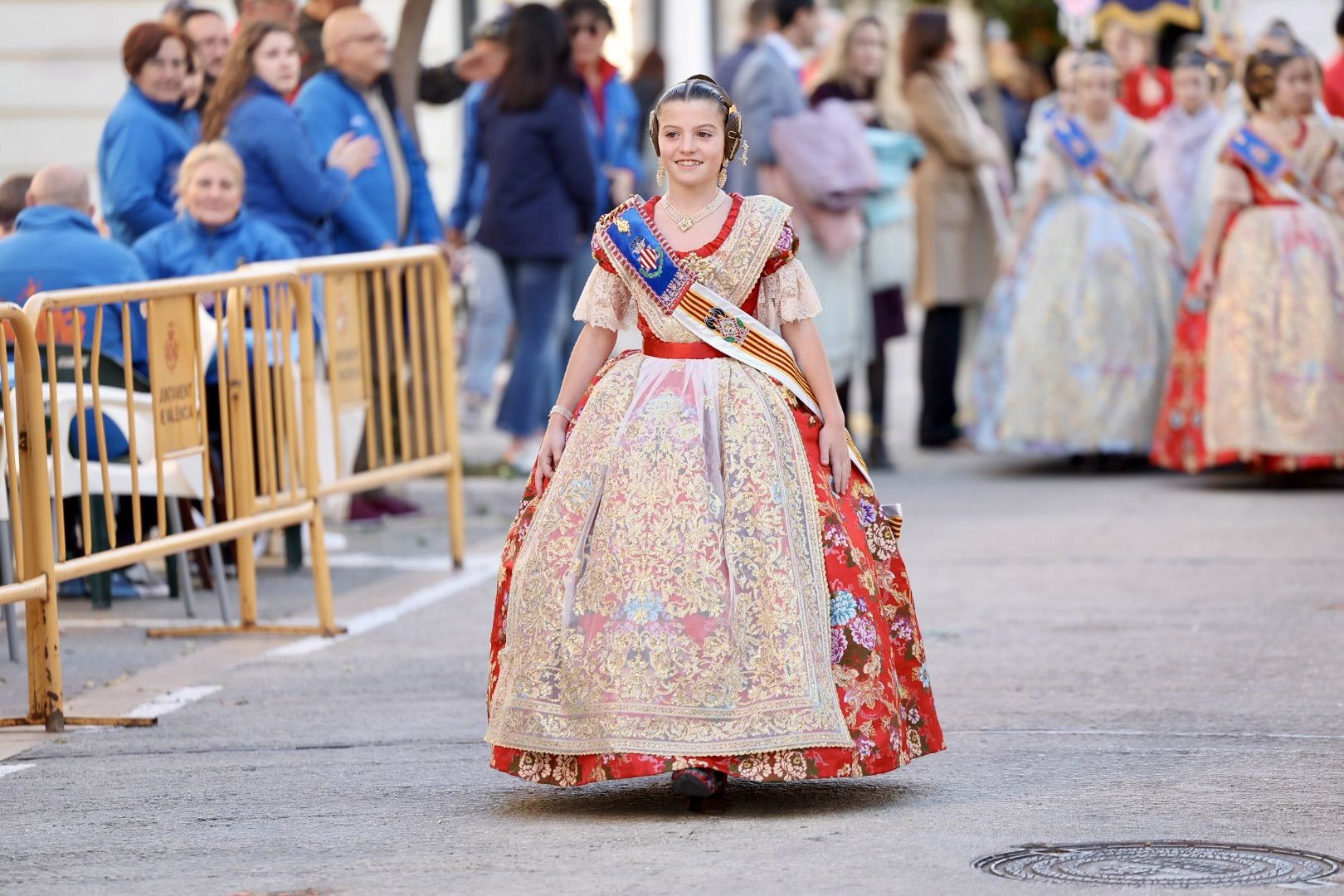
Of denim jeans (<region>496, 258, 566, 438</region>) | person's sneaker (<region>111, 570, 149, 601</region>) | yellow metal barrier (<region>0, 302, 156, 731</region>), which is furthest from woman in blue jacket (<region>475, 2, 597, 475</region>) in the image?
yellow metal barrier (<region>0, 302, 156, 731</region>)

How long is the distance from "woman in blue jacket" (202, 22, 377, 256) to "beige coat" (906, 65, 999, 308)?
15.0ft

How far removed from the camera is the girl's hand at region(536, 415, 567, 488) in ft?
18.8

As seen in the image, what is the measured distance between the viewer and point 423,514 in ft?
37.1

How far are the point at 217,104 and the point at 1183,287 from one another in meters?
5.07

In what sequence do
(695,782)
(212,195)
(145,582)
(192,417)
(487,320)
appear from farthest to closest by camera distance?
(487,320), (145,582), (212,195), (192,417), (695,782)

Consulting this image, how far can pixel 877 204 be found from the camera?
13055mm

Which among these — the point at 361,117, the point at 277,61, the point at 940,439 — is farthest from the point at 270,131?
the point at 940,439

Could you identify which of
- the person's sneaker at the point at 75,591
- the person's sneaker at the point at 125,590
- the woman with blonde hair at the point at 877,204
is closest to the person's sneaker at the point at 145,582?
the person's sneaker at the point at 125,590

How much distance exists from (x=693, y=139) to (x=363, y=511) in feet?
18.6

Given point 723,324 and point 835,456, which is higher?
point 723,324

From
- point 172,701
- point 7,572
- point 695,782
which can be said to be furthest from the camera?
point 7,572

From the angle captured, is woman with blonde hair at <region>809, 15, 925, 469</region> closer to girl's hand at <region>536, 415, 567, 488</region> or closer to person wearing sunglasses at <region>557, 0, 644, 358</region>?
person wearing sunglasses at <region>557, 0, 644, 358</region>

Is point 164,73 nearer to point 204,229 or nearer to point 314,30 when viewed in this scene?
point 204,229

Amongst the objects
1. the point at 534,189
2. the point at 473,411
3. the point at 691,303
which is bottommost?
the point at 473,411
